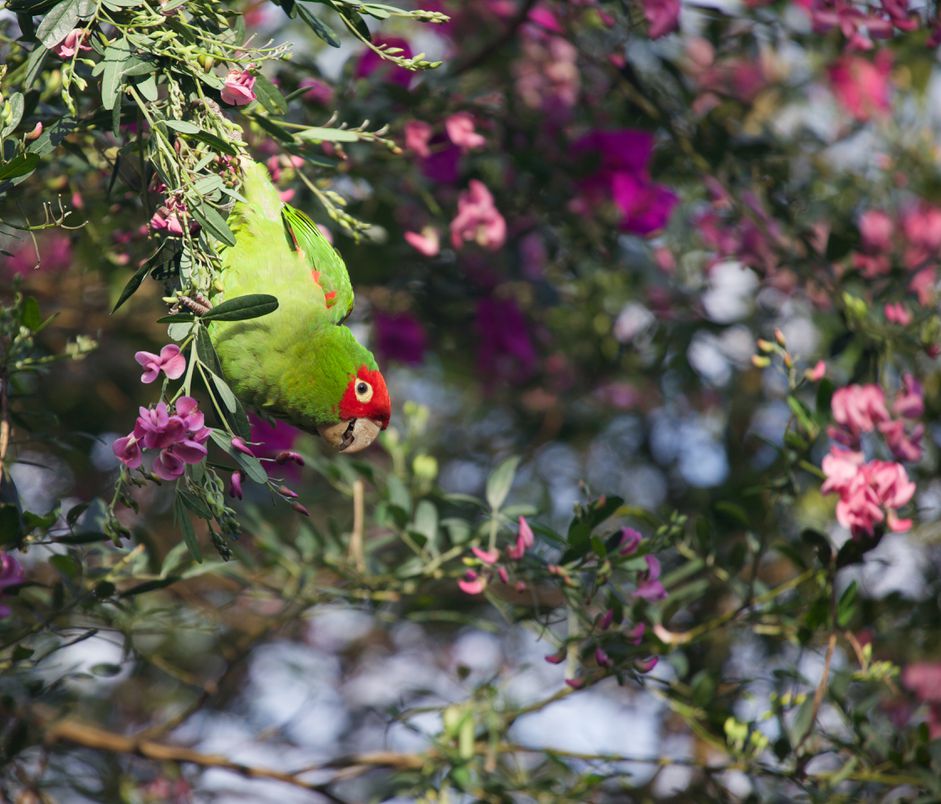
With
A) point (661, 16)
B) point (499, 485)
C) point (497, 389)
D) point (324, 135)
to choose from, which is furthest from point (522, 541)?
point (497, 389)

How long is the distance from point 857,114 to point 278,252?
3140 mm

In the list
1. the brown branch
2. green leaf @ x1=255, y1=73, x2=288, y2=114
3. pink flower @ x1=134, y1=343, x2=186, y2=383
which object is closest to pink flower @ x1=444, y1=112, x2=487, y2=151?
green leaf @ x1=255, y1=73, x2=288, y2=114

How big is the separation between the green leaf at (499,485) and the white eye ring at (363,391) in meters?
0.39

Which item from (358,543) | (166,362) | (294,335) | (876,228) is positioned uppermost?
(166,362)

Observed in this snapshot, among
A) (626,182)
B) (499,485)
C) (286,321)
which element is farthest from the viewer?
(626,182)

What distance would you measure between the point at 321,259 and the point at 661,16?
1.16m

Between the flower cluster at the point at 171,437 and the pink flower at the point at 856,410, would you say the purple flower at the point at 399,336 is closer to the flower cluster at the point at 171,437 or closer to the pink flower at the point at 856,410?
the pink flower at the point at 856,410

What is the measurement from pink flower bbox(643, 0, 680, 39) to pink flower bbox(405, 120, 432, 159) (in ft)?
1.95

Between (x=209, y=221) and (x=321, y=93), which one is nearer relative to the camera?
(x=209, y=221)

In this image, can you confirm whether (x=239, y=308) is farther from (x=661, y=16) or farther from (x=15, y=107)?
(x=661, y=16)

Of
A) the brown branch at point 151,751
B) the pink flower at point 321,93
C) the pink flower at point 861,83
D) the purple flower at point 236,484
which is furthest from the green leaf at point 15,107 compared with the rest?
the pink flower at point 861,83

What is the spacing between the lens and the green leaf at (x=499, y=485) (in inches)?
80.3

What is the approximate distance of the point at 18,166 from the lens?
1.29m

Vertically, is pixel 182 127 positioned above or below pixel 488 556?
above
